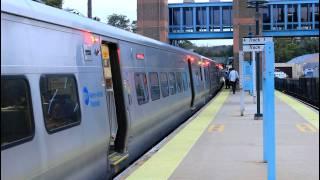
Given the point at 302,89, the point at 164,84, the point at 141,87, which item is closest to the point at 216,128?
the point at 164,84

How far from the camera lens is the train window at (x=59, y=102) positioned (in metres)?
6.30

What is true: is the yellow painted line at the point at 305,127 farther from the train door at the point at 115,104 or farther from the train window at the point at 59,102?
the train window at the point at 59,102

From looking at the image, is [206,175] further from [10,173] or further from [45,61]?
[10,173]

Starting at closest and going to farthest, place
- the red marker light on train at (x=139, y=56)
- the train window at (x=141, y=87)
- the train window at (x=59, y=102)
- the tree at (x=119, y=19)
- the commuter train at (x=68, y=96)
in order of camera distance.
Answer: the commuter train at (x=68, y=96) < the train window at (x=59, y=102) < the train window at (x=141, y=87) < the red marker light on train at (x=139, y=56) < the tree at (x=119, y=19)

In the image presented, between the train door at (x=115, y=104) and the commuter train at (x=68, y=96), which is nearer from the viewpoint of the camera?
the commuter train at (x=68, y=96)

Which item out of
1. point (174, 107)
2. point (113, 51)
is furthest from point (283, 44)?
point (113, 51)

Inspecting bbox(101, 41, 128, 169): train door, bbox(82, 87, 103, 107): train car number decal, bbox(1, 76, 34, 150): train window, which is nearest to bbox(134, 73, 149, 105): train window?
bbox(101, 41, 128, 169): train door

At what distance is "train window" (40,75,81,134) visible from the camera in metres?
6.30

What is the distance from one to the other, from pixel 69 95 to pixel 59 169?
1022 millimetres

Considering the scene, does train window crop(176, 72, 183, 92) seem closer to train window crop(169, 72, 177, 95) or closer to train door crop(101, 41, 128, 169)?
train window crop(169, 72, 177, 95)

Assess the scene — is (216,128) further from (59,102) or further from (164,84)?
(59,102)

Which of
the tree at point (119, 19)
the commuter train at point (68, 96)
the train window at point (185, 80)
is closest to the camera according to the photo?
the commuter train at point (68, 96)

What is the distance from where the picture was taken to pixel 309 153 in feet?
36.0

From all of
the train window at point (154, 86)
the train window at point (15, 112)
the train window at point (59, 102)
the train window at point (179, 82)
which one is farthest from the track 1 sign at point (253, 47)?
the train window at point (15, 112)
